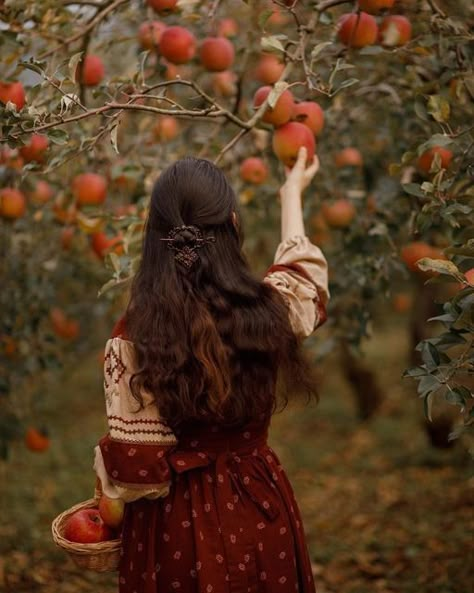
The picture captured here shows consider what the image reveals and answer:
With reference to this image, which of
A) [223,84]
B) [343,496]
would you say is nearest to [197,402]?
[223,84]

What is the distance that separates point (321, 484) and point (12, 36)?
3294 millimetres

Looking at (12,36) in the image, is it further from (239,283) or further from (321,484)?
(321,484)

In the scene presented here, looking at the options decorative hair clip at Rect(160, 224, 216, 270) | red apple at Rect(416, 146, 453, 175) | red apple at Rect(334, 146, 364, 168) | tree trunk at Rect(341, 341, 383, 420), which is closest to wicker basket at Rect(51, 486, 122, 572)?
decorative hair clip at Rect(160, 224, 216, 270)

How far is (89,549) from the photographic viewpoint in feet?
5.07

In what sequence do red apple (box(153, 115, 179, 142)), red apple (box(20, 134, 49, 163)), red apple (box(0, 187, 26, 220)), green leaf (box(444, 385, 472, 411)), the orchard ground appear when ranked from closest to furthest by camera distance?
green leaf (box(444, 385, 472, 411)) → red apple (box(20, 134, 49, 163)) → red apple (box(0, 187, 26, 220)) → red apple (box(153, 115, 179, 142)) → the orchard ground

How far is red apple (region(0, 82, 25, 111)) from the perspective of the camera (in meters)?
1.85

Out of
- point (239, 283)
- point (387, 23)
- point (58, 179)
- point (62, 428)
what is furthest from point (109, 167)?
point (62, 428)

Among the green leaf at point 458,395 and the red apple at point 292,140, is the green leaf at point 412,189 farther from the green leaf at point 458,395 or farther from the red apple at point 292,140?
the green leaf at point 458,395

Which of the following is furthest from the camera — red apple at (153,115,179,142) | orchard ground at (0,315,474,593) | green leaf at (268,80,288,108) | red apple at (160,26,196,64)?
orchard ground at (0,315,474,593)

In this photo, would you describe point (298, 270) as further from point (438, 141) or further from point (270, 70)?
point (270, 70)

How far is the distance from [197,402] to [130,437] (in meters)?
0.14

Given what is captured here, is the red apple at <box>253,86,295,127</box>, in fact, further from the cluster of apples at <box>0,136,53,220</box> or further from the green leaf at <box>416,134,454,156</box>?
the cluster of apples at <box>0,136,53,220</box>

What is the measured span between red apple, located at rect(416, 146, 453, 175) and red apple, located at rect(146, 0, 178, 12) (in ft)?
2.48

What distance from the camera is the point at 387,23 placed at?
2.00 m
